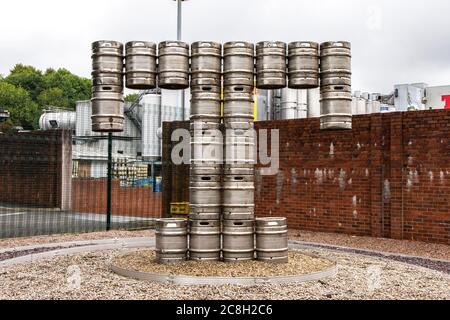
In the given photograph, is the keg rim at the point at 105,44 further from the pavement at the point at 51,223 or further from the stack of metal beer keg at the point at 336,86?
the pavement at the point at 51,223

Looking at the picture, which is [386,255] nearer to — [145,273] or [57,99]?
[145,273]

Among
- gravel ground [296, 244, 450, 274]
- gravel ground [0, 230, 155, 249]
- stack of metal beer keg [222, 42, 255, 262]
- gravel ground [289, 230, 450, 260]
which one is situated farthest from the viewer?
gravel ground [0, 230, 155, 249]

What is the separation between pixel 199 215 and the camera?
798cm

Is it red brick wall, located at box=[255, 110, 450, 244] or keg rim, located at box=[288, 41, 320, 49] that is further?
red brick wall, located at box=[255, 110, 450, 244]

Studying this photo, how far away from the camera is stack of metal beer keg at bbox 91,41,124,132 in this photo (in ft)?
27.0

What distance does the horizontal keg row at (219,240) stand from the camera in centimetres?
801

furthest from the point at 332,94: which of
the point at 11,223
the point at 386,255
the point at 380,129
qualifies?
the point at 11,223

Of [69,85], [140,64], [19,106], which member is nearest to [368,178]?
[140,64]

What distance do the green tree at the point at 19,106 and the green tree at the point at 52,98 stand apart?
169 centimetres

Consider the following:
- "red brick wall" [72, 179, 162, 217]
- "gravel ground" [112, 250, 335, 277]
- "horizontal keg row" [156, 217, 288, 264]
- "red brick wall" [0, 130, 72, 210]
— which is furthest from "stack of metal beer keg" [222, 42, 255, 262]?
"red brick wall" [0, 130, 72, 210]

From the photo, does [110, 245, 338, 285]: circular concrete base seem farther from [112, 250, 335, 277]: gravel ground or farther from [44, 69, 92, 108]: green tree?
[44, 69, 92, 108]: green tree

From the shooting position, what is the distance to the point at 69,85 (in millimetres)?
66812

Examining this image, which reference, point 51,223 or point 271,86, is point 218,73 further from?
point 51,223

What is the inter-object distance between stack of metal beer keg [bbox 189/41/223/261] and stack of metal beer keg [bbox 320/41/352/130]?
160cm
